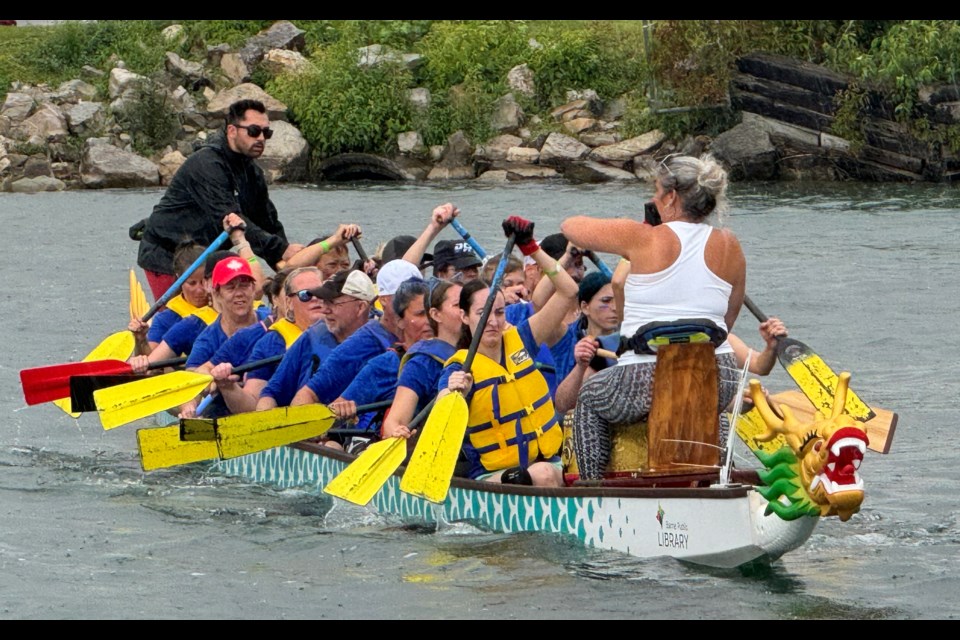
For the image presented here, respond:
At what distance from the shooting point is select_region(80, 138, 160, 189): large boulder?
2580cm

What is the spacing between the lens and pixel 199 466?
890 cm

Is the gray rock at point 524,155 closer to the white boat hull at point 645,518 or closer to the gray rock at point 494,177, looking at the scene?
the gray rock at point 494,177

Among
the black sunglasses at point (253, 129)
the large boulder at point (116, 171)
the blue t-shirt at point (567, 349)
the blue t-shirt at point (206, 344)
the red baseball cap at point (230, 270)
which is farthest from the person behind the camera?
the large boulder at point (116, 171)

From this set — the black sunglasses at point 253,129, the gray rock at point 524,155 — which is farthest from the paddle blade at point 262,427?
the gray rock at point 524,155

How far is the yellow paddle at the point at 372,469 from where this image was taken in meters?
6.61

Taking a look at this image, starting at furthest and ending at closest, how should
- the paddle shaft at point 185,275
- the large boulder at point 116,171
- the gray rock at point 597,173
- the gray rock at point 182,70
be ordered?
the gray rock at point 182,70 → the large boulder at point 116,171 → the gray rock at point 597,173 → the paddle shaft at point 185,275

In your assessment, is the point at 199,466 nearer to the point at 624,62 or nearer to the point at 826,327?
the point at 826,327

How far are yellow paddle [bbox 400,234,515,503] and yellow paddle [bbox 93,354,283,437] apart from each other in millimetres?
1855

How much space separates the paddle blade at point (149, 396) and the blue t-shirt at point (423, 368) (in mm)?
1537

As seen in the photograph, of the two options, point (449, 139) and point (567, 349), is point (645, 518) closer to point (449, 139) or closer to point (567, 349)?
point (567, 349)

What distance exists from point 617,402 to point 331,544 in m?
1.75

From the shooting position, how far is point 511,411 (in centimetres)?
653

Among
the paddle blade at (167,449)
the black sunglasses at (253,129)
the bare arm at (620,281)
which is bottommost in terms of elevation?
the paddle blade at (167,449)
